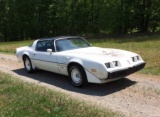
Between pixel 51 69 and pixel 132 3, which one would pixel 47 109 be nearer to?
pixel 51 69

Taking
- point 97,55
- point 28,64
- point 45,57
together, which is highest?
point 97,55

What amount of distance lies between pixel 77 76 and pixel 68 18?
1314 inches

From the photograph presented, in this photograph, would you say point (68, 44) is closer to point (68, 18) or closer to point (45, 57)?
point (45, 57)

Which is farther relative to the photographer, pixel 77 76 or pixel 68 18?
pixel 68 18

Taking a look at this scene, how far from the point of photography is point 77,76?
23.1 feet

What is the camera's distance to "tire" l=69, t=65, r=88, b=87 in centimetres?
668

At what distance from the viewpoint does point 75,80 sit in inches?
280

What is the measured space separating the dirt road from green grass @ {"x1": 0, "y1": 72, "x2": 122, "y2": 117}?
0.41m

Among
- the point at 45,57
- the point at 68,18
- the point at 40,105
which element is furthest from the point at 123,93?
the point at 68,18

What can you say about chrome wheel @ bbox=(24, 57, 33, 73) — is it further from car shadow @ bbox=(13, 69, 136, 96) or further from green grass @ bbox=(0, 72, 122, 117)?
green grass @ bbox=(0, 72, 122, 117)

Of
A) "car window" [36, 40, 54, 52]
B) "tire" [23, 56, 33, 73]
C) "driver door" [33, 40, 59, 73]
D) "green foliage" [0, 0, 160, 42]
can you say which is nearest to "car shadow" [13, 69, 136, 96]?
"driver door" [33, 40, 59, 73]

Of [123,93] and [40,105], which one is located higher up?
[40,105]

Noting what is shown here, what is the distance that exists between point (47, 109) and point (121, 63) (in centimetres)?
235

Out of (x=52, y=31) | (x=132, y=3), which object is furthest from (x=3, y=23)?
(x=132, y=3)
